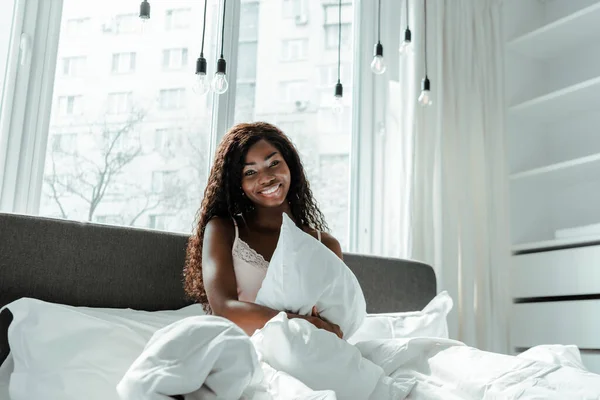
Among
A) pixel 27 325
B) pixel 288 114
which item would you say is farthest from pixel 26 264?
pixel 288 114

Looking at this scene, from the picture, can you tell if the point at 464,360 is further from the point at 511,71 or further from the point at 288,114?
the point at 511,71

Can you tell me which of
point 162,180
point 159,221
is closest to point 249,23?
point 162,180

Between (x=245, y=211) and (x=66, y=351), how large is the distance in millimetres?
703

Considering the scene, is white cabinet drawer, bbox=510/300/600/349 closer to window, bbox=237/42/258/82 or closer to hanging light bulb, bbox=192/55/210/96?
window, bbox=237/42/258/82

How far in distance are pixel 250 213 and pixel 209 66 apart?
85 cm

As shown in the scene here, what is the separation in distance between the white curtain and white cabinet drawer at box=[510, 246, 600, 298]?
0.12m

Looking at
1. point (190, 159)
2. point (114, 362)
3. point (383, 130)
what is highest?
point (383, 130)

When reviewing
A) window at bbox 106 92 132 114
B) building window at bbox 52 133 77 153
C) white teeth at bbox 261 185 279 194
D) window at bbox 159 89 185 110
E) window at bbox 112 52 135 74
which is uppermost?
window at bbox 112 52 135 74

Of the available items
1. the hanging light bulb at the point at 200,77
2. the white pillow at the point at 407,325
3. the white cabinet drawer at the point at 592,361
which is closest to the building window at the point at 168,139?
the hanging light bulb at the point at 200,77

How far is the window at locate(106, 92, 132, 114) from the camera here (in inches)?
91.2

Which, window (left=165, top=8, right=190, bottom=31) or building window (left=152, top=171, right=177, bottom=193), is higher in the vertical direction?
window (left=165, top=8, right=190, bottom=31)

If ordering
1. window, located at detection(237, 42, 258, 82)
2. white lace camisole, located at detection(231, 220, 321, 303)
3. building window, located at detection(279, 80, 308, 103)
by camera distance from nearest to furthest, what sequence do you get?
white lace camisole, located at detection(231, 220, 321, 303)
window, located at detection(237, 42, 258, 82)
building window, located at detection(279, 80, 308, 103)

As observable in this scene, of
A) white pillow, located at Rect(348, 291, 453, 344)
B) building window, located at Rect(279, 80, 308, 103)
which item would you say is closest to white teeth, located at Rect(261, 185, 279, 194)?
white pillow, located at Rect(348, 291, 453, 344)

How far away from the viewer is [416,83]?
2.89 metres
